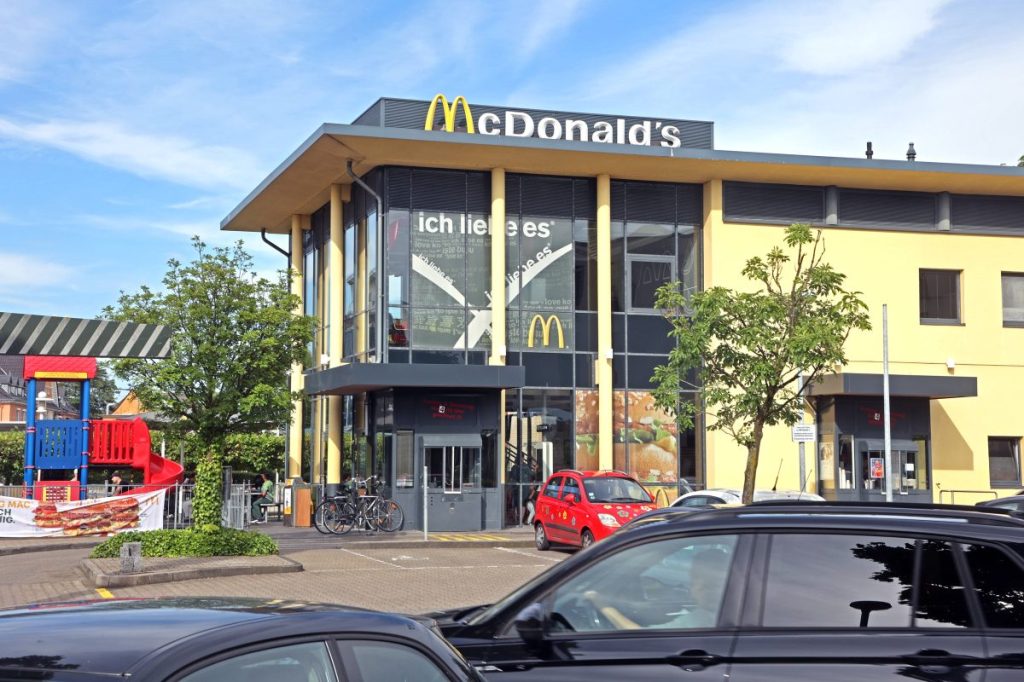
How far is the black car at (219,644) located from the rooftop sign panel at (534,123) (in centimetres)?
2826

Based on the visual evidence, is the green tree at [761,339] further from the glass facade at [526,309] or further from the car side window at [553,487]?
the glass facade at [526,309]

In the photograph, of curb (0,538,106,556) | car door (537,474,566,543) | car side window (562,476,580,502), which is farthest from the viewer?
curb (0,538,106,556)

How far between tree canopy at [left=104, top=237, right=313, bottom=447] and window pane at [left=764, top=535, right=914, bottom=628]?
1906 cm

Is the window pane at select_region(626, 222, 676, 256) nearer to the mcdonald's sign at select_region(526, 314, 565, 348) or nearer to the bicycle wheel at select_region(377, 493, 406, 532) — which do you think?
the mcdonald's sign at select_region(526, 314, 565, 348)

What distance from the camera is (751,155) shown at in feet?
107

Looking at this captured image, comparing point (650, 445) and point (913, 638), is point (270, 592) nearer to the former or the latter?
point (913, 638)

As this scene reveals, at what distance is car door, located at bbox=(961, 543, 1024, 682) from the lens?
4.78 meters

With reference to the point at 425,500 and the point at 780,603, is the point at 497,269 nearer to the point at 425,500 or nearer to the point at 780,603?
the point at 425,500

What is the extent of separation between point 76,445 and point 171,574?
14906 millimetres

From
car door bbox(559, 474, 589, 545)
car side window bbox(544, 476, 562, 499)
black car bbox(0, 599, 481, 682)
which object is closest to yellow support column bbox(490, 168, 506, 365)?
car side window bbox(544, 476, 562, 499)

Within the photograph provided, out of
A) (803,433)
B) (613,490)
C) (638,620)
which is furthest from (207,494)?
(638,620)

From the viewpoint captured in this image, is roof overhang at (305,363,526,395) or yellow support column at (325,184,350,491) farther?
yellow support column at (325,184,350,491)

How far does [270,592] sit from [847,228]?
2368 centimetres

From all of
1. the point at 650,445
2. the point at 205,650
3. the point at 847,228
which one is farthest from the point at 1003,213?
the point at 205,650
